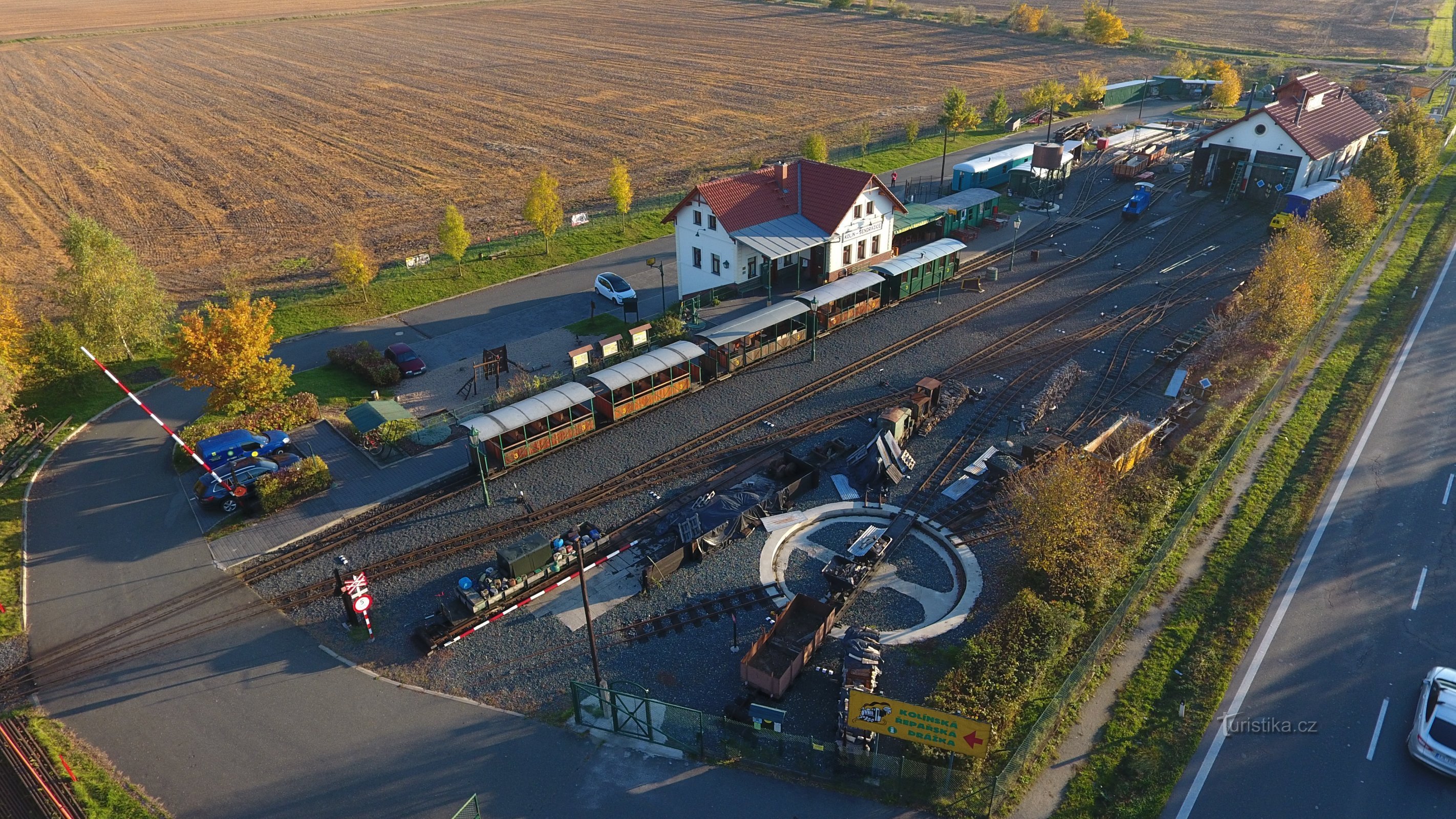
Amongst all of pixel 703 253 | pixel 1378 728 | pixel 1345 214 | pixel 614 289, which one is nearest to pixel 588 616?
pixel 1378 728

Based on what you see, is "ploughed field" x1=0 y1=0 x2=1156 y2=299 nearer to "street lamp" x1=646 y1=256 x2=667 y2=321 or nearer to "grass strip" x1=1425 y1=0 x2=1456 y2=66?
"street lamp" x1=646 y1=256 x2=667 y2=321

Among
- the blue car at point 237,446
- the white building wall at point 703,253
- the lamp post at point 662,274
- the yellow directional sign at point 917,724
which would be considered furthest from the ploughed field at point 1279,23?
the yellow directional sign at point 917,724

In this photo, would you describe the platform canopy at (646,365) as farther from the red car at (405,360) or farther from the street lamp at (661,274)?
the red car at (405,360)

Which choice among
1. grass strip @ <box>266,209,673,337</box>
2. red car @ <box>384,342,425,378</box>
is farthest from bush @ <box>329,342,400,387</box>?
→ grass strip @ <box>266,209,673,337</box>

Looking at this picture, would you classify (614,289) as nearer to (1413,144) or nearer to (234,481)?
(234,481)

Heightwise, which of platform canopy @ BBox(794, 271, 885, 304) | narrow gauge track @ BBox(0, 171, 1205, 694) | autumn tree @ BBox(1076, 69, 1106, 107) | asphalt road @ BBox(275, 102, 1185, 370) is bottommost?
narrow gauge track @ BBox(0, 171, 1205, 694)

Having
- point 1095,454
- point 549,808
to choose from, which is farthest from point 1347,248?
point 549,808
